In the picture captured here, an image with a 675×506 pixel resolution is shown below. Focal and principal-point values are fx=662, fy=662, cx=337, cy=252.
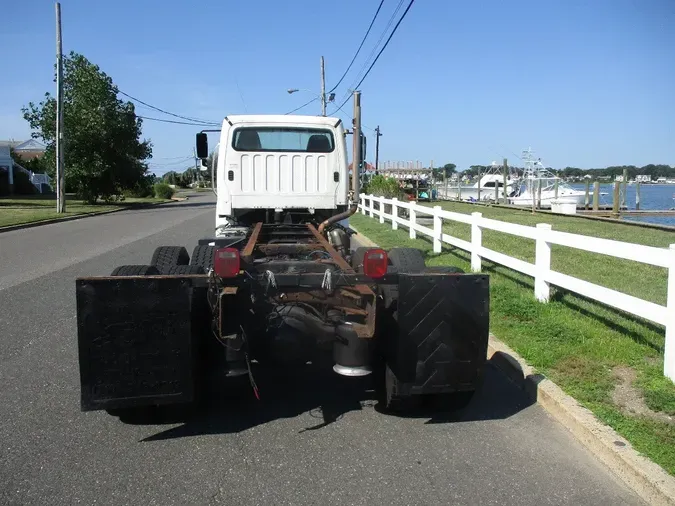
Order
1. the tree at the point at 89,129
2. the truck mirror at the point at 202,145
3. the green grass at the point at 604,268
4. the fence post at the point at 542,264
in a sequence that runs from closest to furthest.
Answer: the fence post at the point at 542,264
the green grass at the point at 604,268
the truck mirror at the point at 202,145
the tree at the point at 89,129

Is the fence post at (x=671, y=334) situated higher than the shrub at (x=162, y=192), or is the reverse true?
the shrub at (x=162, y=192)

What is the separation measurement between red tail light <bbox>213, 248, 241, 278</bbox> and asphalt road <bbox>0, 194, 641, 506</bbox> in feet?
3.63

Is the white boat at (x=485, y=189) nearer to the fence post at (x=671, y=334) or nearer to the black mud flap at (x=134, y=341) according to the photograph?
the fence post at (x=671, y=334)

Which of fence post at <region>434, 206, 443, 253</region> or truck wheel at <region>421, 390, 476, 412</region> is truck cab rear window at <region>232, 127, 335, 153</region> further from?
truck wheel at <region>421, 390, 476, 412</region>

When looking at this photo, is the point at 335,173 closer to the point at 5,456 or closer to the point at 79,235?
the point at 5,456

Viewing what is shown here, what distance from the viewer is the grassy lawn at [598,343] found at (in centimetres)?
439

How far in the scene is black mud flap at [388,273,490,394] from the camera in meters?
4.39

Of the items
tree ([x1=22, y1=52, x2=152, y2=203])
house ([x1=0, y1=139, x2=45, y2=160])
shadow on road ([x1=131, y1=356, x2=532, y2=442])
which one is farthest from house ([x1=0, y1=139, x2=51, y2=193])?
shadow on road ([x1=131, y1=356, x2=532, y2=442])

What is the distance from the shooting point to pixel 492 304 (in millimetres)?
7828

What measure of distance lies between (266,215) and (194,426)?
5.15m

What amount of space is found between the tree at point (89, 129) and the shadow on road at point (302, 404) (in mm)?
37083

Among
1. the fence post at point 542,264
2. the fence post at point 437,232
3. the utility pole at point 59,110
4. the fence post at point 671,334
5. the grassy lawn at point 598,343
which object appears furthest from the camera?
the utility pole at point 59,110

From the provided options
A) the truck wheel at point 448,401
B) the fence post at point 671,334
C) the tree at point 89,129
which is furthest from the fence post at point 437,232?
the tree at point 89,129

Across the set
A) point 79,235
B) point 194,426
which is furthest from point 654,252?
point 79,235
